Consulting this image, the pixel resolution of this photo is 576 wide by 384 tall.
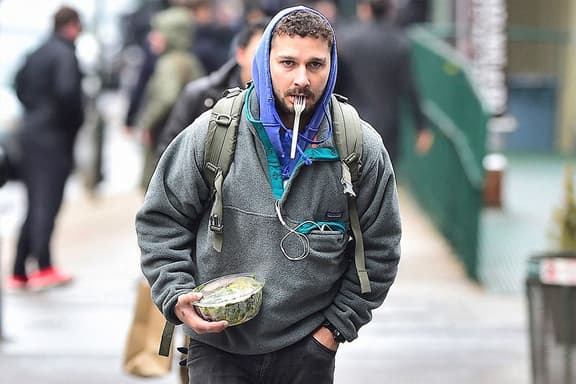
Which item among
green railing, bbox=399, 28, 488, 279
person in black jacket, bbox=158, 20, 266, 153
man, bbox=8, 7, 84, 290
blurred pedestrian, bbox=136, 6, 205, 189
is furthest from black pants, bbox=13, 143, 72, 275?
person in black jacket, bbox=158, 20, 266, 153

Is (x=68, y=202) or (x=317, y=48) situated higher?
(x=317, y=48)

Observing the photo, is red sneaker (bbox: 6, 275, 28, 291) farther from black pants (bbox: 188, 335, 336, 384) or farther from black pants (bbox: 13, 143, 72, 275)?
black pants (bbox: 188, 335, 336, 384)

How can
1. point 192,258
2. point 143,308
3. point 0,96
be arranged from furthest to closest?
point 0,96
point 143,308
point 192,258

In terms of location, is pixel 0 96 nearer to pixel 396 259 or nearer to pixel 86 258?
pixel 86 258

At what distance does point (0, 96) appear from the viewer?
17562 mm

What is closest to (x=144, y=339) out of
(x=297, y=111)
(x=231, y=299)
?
(x=231, y=299)

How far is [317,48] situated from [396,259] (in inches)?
28.4

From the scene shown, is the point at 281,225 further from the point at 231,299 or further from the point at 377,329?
the point at 377,329

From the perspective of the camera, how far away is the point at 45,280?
Result: 1041 cm

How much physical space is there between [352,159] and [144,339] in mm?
2119

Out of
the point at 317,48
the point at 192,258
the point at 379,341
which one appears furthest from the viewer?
the point at 379,341

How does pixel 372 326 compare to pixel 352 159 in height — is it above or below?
below

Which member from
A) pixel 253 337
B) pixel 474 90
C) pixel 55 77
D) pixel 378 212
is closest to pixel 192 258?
pixel 253 337

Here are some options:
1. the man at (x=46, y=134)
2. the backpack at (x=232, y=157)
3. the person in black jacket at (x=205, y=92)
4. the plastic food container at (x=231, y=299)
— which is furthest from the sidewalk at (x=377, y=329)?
the plastic food container at (x=231, y=299)
